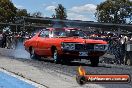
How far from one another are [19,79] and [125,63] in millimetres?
9434

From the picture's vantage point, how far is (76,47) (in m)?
13.7

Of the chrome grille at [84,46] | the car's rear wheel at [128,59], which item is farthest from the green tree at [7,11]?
the chrome grille at [84,46]

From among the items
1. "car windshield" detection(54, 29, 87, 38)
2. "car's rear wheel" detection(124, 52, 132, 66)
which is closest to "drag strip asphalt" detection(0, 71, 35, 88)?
"car windshield" detection(54, 29, 87, 38)

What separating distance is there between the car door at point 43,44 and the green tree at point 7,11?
73325 millimetres

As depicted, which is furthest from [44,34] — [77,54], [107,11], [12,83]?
[107,11]

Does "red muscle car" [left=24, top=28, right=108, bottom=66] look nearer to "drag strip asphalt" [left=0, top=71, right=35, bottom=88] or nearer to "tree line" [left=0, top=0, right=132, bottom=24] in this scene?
"drag strip asphalt" [left=0, top=71, right=35, bottom=88]

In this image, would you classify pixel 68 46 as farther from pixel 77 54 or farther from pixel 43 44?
pixel 43 44

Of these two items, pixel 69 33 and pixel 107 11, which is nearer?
pixel 69 33

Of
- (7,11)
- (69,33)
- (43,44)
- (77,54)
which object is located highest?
(7,11)

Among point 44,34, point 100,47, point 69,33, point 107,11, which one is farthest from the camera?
point 107,11

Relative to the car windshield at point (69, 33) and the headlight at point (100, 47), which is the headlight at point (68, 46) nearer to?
the headlight at point (100, 47)

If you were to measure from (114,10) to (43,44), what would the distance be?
257 feet

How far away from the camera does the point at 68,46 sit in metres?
13.7

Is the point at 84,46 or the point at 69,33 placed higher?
the point at 69,33
